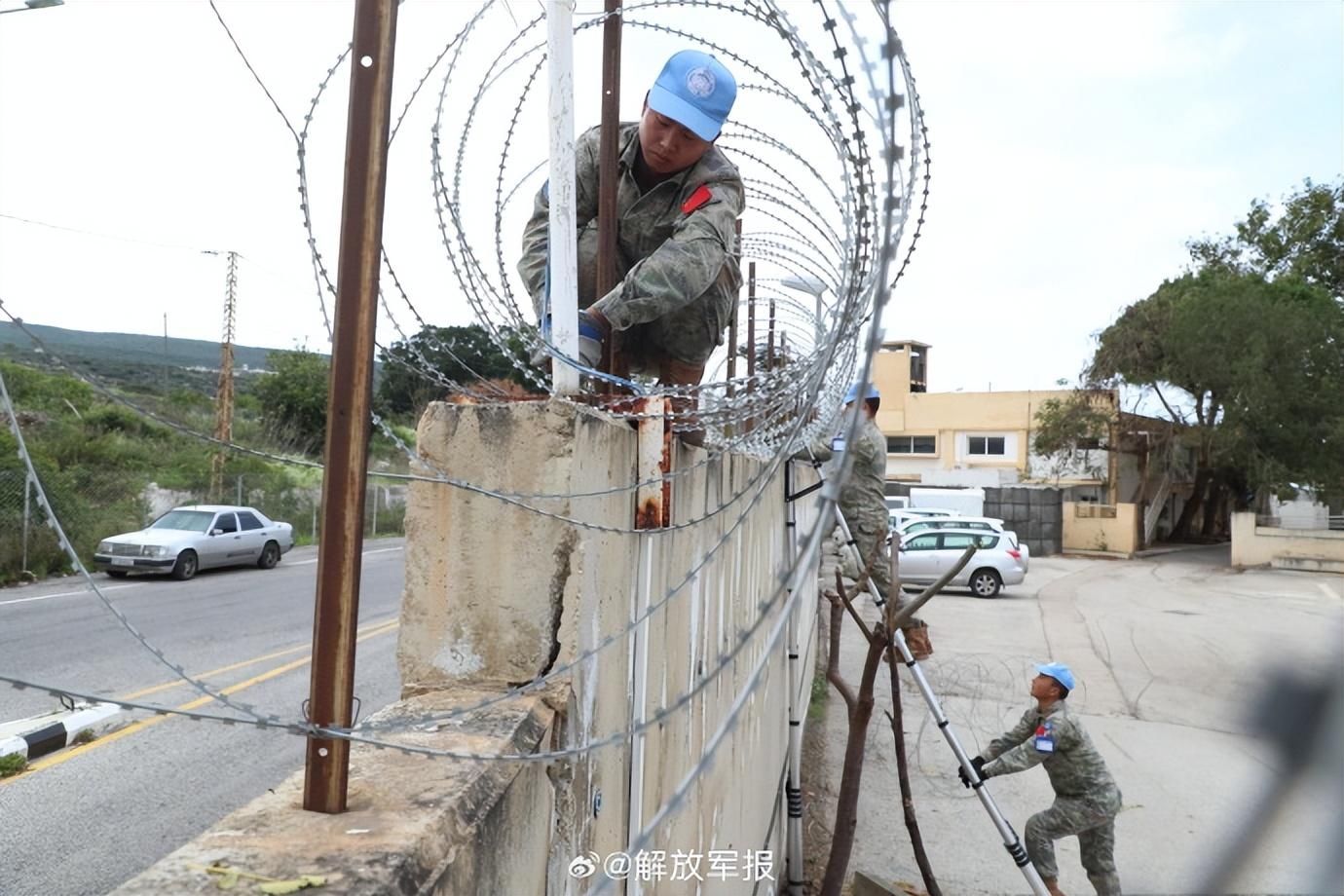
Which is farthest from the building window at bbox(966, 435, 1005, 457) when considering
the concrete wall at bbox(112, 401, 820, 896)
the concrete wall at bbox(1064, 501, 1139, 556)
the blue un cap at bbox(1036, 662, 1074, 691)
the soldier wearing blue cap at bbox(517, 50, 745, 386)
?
the concrete wall at bbox(112, 401, 820, 896)

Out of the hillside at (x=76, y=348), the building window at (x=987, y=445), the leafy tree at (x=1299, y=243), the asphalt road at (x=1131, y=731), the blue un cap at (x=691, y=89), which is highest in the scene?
the leafy tree at (x=1299, y=243)

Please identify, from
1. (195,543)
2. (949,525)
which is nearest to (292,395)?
(195,543)

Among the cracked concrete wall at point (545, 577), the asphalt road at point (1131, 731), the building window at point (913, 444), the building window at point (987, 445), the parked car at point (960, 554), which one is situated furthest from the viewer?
the building window at point (913, 444)

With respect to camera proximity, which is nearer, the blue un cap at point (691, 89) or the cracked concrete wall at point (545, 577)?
the cracked concrete wall at point (545, 577)

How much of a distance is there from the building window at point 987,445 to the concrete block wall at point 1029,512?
5035mm

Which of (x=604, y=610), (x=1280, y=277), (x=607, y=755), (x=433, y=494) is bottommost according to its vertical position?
(x=607, y=755)

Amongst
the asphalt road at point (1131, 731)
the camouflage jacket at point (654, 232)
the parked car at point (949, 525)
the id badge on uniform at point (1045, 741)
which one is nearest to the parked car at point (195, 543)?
the asphalt road at point (1131, 731)

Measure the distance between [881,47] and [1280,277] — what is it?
33625 mm

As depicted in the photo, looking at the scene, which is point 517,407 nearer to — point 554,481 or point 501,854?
point 554,481

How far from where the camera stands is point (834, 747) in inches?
353

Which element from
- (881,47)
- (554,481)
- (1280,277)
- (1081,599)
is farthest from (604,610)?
(1280,277)

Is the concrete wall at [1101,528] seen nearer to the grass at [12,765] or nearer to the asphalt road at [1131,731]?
the asphalt road at [1131,731]

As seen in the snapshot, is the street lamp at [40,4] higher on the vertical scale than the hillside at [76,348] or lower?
higher

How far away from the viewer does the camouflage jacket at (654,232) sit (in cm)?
248
